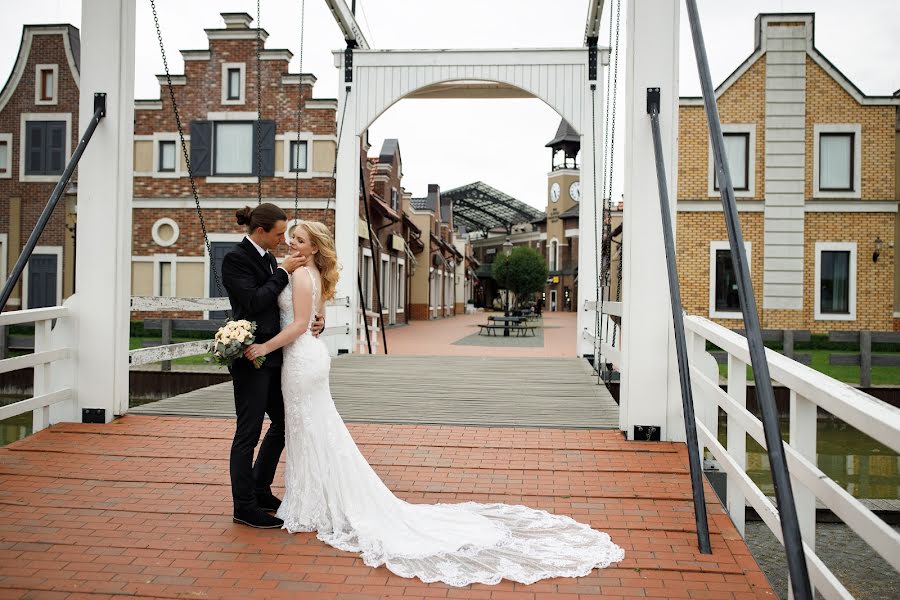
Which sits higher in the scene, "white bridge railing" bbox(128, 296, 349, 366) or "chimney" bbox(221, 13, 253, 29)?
"chimney" bbox(221, 13, 253, 29)

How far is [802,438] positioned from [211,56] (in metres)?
20.0

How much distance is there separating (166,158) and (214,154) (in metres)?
1.28

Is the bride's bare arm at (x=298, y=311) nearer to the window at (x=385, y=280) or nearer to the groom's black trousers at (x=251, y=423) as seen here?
the groom's black trousers at (x=251, y=423)

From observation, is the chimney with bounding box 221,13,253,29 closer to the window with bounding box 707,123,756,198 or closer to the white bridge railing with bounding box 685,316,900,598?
the window with bounding box 707,123,756,198

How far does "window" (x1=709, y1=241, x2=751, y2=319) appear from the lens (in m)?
18.3

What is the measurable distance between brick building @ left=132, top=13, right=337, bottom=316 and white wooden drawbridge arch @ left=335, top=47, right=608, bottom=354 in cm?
868

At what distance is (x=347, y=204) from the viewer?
11.5m

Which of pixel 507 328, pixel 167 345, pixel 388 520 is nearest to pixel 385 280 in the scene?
pixel 507 328

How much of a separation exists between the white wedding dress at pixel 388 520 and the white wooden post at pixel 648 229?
1.83m

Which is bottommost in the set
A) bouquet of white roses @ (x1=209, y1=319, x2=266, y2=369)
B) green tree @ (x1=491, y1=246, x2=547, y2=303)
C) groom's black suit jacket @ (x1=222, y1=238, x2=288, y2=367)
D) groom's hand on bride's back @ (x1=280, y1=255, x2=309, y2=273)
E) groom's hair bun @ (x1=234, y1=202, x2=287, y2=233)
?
bouquet of white roses @ (x1=209, y1=319, x2=266, y2=369)

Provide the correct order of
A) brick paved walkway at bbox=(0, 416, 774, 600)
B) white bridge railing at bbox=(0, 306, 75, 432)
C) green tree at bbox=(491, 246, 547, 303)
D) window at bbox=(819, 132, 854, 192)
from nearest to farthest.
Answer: brick paved walkway at bbox=(0, 416, 774, 600)
white bridge railing at bbox=(0, 306, 75, 432)
window at bbox=(819, 132, 854, 192)
green tree at bbox=(491, 246, 547, 303)

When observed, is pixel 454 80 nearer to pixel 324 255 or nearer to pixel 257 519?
pixel 324 255

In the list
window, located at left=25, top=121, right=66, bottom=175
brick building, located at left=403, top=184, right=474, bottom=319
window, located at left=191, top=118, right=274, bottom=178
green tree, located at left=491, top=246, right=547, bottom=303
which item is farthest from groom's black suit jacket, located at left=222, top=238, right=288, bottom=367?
green tree, located at left=491, top=246, right=547, bottom=303

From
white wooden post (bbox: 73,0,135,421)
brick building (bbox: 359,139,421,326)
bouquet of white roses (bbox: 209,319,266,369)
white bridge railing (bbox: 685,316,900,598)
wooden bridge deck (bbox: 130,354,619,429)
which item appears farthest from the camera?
brick building (bbox: 359,139,421,326)
